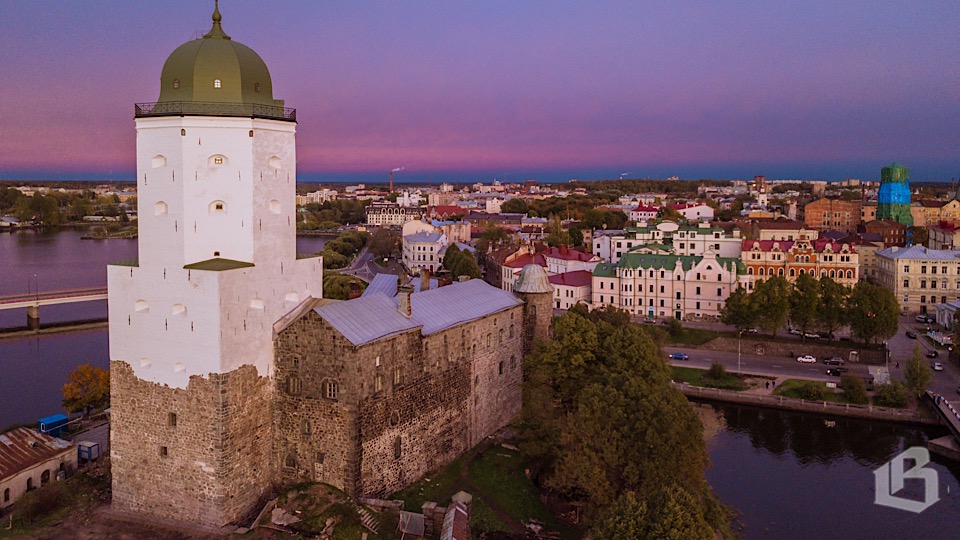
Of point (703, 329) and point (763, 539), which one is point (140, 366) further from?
point (703, 329)

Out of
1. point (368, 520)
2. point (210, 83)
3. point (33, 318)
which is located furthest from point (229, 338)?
point (33, 318)

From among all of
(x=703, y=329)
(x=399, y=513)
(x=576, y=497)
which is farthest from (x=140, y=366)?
(x=703, y=329)

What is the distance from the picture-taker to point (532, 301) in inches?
1160

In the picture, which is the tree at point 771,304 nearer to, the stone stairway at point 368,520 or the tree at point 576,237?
the stone stairway at point 368,520

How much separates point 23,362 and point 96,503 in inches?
945

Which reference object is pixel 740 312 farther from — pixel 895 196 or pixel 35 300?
pixel 895 196

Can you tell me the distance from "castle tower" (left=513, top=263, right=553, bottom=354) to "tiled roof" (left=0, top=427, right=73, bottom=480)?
52.0 ft

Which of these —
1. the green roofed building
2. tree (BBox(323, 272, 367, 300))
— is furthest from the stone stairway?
the green roofed building

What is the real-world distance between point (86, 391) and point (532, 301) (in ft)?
58.1

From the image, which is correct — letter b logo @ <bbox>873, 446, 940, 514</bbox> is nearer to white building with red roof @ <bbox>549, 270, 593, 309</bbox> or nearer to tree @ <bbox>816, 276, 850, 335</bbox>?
tree @ <bbox>816, 276, 850, 335</bbox>

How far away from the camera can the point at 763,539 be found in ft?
72.2

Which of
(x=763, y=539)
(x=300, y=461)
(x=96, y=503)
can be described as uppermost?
(x=300, y=461)

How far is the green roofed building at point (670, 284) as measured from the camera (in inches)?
1919

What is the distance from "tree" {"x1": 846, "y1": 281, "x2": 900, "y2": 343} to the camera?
39.9 m
